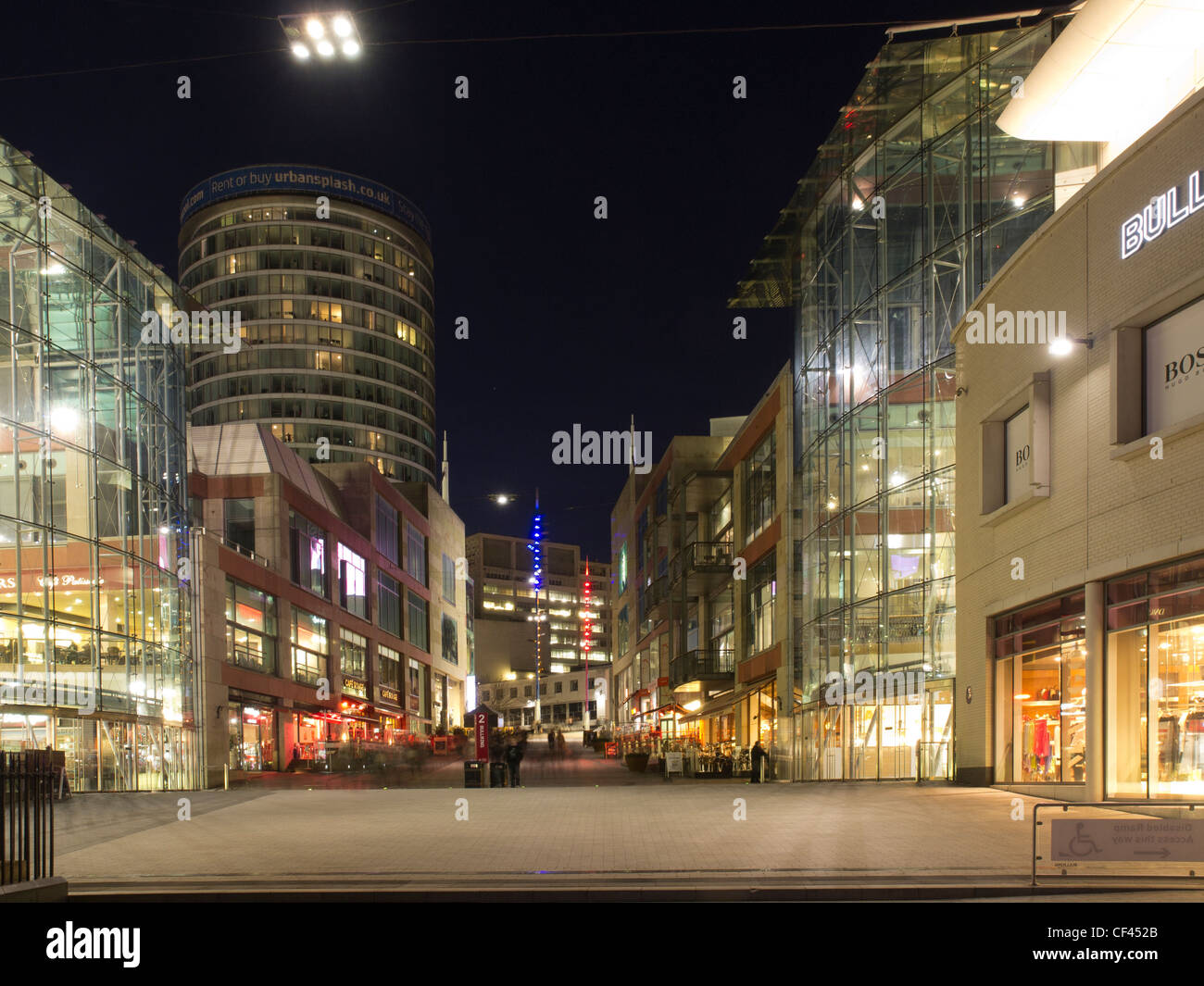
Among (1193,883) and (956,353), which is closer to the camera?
(1193,883)

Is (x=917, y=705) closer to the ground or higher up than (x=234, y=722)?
higher up

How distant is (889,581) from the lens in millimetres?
31703

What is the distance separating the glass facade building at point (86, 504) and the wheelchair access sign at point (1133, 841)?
90.3ft

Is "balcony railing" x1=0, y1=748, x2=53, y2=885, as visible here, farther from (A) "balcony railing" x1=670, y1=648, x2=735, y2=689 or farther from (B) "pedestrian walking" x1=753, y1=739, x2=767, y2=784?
(A) "balcony railing" x1=670, y1=648, x2=735, y2=689

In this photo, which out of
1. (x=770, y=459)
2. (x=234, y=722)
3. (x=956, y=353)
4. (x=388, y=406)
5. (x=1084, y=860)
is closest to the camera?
(x=1084, y=860)

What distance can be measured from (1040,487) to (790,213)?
22743 millimetres

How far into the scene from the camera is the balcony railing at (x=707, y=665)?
5253 cm

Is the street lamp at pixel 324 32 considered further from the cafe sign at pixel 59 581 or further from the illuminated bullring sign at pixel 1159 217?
the cafe sign at pixel 59 581

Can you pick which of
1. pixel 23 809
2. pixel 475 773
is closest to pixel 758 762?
pixel 475 773

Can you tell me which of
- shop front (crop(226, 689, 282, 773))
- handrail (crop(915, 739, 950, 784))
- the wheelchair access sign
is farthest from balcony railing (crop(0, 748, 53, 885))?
shop front (crop(226, 689, 282, 773))

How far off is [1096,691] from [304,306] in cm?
11105

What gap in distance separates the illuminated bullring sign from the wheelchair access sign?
29.2 ft
